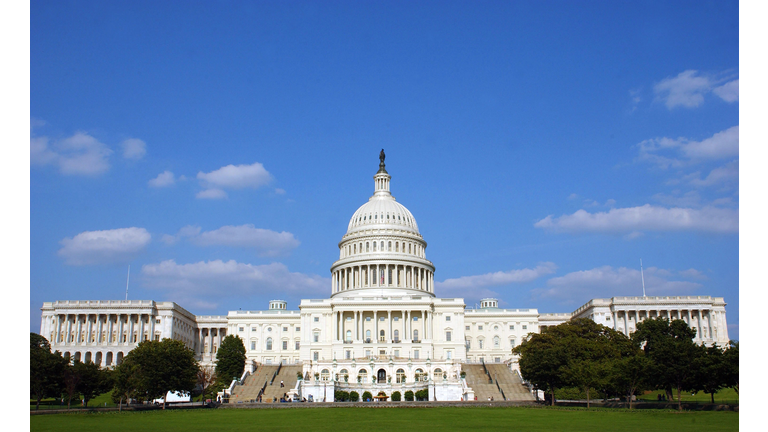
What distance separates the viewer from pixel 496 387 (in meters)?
86.4

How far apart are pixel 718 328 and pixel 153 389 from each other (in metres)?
99.9

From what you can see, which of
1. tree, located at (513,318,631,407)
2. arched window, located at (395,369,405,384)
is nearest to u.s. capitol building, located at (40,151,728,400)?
arched window, located at (395,369,405,384)

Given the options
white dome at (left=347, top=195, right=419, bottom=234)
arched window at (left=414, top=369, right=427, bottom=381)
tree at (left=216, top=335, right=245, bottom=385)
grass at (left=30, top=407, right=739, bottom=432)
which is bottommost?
arched window at (left=414, top=369, right=427, bottom=381)

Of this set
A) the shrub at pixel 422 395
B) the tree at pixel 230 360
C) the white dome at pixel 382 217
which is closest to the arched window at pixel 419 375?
Answer: the shrub at pixel 422 395

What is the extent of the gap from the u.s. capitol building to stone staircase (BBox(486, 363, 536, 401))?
4765mm

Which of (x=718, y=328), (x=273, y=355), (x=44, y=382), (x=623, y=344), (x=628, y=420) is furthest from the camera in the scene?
(x=273, y=355)

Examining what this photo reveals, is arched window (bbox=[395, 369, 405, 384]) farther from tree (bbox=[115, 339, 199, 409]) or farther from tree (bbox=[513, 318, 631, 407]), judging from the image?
tree (bbox=[115, 339, 199, 409])

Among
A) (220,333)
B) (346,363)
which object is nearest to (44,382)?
(346,363)

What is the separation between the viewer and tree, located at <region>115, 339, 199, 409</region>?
6284 cm

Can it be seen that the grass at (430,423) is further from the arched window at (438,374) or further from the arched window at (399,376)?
the arched window at (399,376)

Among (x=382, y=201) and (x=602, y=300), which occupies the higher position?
(x=382, y=201)

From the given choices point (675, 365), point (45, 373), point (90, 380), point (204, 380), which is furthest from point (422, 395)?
point (45, 373)

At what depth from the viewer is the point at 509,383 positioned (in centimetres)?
9100

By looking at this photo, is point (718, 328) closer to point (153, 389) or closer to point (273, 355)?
point (273, 355)
